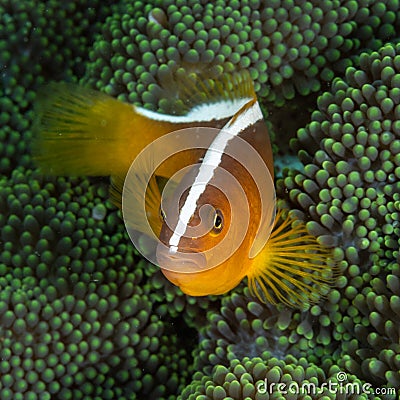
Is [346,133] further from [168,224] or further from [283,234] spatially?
[168,224]

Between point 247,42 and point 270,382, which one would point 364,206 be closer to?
point 270,382

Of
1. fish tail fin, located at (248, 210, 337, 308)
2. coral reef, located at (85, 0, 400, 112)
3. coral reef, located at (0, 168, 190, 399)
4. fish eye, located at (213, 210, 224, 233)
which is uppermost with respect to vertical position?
coral reef, located at (85, 0, 400, 112)

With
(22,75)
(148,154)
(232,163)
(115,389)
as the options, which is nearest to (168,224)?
(232,163)

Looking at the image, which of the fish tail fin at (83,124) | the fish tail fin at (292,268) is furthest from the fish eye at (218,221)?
the fish tail fin at (83,124)

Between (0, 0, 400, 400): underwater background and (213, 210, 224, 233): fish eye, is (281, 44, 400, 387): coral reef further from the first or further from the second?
(213, 210, 224, 233): fish eye

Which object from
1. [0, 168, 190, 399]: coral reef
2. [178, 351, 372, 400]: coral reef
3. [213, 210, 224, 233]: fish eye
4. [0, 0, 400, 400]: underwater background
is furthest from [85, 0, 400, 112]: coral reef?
[178, 351, 372, 400]: coral reef

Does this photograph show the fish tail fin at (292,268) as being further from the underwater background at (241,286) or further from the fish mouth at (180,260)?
the fish mouth at (180,260)
